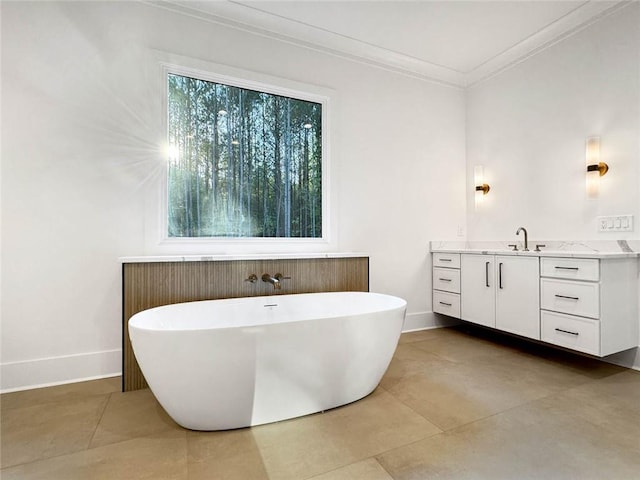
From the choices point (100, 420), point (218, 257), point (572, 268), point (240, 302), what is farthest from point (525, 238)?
point (100, 420)

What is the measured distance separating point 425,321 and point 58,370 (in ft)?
9.96

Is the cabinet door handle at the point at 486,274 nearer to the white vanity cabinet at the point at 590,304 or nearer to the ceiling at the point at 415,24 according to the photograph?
the white vanity cabinet at the point at 590,304

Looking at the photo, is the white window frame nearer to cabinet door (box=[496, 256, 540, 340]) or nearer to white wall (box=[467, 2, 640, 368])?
cabinet door (box=[496, 256, 540, 340])

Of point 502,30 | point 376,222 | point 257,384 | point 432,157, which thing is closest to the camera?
point 257,384

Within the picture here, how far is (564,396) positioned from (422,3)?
2778 millimetres

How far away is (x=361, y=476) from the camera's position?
1257 millimetres

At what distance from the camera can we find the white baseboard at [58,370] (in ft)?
6.64

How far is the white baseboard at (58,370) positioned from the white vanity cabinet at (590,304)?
9.90ft

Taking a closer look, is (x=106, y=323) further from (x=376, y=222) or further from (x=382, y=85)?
(x=382, y=85)

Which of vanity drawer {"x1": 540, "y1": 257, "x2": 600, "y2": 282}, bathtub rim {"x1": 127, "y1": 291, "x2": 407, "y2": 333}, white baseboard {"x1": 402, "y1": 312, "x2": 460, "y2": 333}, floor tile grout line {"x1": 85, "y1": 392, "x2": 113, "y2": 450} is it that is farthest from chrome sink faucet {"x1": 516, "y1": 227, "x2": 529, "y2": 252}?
floor tile grout line {"x1": 85, "y1": 392, "x2": 113, "y2": 450}

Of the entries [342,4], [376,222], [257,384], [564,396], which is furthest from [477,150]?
[257,384]

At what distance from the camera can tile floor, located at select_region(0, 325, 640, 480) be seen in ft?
4.26

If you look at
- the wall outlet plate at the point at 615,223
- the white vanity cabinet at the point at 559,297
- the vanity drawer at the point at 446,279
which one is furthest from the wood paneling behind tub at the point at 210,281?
the wall outlet plate at the point at 615,223

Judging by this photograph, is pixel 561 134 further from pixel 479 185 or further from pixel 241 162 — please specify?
pixel 241 162
